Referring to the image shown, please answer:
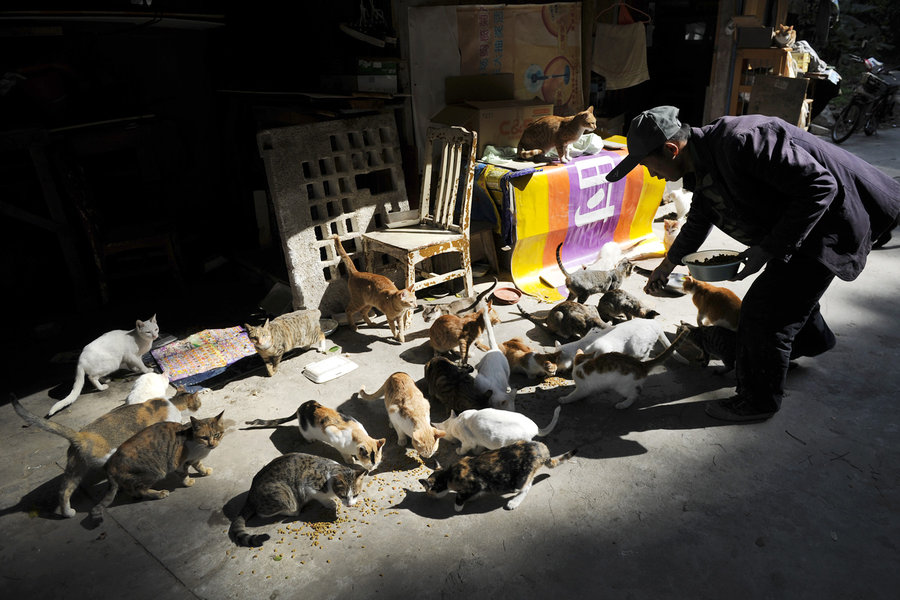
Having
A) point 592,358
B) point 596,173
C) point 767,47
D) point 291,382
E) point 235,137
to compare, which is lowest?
point 291,382

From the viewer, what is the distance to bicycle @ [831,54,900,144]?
1159 centimetres

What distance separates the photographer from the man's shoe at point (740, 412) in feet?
12.3

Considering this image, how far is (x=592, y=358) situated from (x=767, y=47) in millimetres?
6705

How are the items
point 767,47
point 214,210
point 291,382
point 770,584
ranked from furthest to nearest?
point 767,47 → point 214,210 → point 291,382 → point 770,584

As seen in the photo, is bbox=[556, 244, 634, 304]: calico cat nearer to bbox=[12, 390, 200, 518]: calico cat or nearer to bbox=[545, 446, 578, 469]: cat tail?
bbox=[545, 446, 578, 469]: cat tail

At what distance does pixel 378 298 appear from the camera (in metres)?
4.96

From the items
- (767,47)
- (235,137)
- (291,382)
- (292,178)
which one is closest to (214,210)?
(235,137)

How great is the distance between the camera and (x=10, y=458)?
12.4ft

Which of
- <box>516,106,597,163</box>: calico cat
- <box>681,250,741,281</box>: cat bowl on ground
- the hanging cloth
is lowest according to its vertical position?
<box>681,250,741,281</box>: cat bowl on ground

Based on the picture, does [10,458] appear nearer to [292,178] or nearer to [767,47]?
[292,178]

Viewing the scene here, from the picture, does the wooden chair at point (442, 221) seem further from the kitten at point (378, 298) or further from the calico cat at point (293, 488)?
the calico cat at point (293, 488)

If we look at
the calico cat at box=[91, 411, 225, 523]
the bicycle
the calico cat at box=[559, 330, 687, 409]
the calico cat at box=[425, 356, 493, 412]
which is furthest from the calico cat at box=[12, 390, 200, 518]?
the bicycle

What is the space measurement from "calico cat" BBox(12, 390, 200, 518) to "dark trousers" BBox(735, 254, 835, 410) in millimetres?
3610

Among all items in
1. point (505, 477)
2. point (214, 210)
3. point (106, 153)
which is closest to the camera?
point (505, 477)
